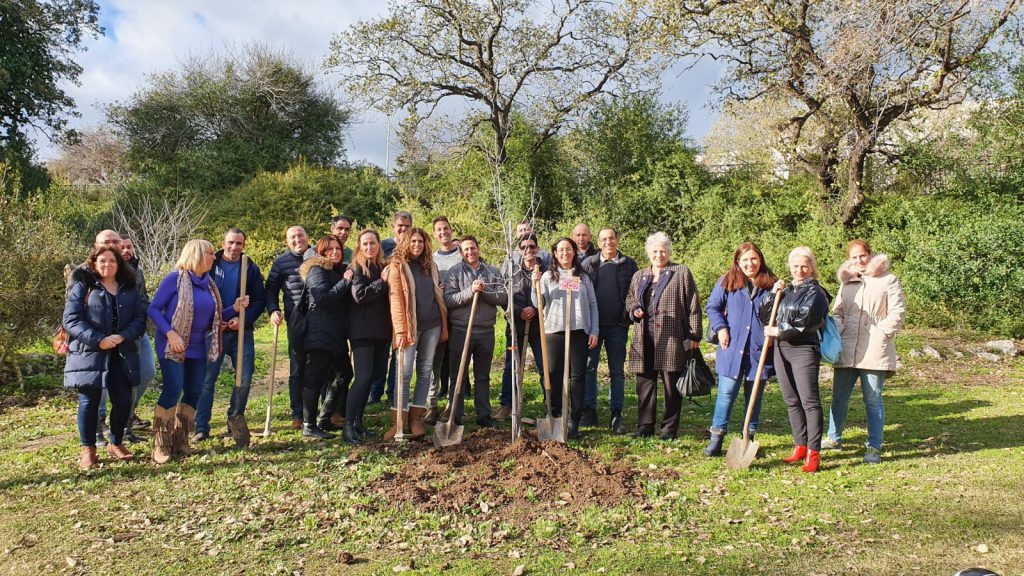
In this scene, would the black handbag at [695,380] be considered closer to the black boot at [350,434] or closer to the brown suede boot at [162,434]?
the black boot at [350,434]

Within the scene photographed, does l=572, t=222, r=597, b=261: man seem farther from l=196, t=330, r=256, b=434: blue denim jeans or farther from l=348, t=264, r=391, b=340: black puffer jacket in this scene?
l=196, t=330, r=256, b=434: blue denim jeans

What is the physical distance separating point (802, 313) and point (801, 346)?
33 centimetres

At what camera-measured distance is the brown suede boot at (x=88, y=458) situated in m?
5.47

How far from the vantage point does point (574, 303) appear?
20.2ft

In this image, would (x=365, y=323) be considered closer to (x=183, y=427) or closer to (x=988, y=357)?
(x=183, y=427)

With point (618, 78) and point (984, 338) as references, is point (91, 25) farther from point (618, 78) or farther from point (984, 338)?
point (984, 338)

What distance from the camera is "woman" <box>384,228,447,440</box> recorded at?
19.4 ft

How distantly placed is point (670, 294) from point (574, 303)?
0.87m

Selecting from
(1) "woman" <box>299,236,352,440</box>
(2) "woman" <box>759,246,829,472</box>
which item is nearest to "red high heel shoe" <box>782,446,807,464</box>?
(2) "woman" <box>759,246,829,472</box>

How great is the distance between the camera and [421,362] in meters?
6.20

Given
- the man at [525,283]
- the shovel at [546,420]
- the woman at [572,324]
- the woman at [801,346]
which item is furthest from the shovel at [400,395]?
the woman at [801,346]

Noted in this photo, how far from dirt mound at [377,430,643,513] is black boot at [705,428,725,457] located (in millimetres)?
879

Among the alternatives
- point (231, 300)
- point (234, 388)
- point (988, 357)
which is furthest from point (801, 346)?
point (988, 357)

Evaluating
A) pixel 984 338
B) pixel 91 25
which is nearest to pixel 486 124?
pixel 91 25
